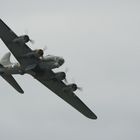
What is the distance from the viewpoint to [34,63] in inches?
4254

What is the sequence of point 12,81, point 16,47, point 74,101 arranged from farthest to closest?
point 74,101
point 12,81
point 16,47

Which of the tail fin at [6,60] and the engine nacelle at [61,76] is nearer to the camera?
the engine nacelle at [61,76]

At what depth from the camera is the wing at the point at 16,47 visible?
347 feet

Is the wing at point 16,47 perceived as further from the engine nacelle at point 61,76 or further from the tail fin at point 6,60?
the tail fin at point 6,60

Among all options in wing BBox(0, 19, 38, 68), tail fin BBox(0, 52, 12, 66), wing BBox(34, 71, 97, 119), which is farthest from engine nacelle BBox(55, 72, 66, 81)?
tail fin BBox(0, 52, 12, 66)

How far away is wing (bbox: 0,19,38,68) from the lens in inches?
4168

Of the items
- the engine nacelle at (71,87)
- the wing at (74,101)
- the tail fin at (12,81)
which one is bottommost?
the tail fin at (12,81)

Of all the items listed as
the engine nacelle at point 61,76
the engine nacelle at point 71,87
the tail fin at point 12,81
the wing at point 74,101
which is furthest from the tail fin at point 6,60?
the engine nacelle at point 71,87

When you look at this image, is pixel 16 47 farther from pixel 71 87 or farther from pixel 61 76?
pixel 71 87

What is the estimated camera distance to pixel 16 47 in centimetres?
10775

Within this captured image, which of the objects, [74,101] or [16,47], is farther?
[74,101]

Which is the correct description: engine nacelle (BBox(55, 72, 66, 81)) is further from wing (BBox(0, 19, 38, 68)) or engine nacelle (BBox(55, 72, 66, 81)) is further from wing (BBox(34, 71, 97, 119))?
wing (BBox(34, 71, 97, 119))

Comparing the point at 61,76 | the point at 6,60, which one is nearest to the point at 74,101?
the point at 61,76

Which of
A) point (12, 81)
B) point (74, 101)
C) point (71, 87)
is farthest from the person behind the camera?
point (74, 101)
